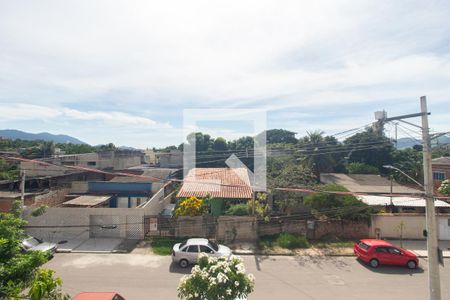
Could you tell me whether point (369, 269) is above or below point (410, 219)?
below

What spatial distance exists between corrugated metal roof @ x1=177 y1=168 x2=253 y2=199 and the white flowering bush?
33.6ft

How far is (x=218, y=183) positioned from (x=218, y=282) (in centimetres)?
1429

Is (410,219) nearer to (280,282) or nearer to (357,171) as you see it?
(280,282)

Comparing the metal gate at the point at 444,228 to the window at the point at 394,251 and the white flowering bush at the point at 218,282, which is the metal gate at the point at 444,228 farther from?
the white flowering bush at the point at 218,282

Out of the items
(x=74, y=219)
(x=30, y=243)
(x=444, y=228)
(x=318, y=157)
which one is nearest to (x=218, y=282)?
(x=30, y=243)

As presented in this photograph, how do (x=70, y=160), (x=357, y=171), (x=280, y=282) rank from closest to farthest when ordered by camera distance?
(x=280, y=282) < (x=70, y=160) < (x=357, y=171)

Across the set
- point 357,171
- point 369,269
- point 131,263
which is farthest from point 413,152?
point 131,263

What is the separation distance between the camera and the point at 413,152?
42.4 meters

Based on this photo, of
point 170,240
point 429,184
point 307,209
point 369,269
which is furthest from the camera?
point 307,209

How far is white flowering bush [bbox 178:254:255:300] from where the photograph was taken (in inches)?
262

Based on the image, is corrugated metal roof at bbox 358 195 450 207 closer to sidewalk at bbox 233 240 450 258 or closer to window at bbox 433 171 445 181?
sidewalk at bbox 233 240 450 258

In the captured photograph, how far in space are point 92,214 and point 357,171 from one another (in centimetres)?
3247

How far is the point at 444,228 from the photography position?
17125 millimetres

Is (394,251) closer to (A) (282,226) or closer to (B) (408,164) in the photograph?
(A) (282,226)
